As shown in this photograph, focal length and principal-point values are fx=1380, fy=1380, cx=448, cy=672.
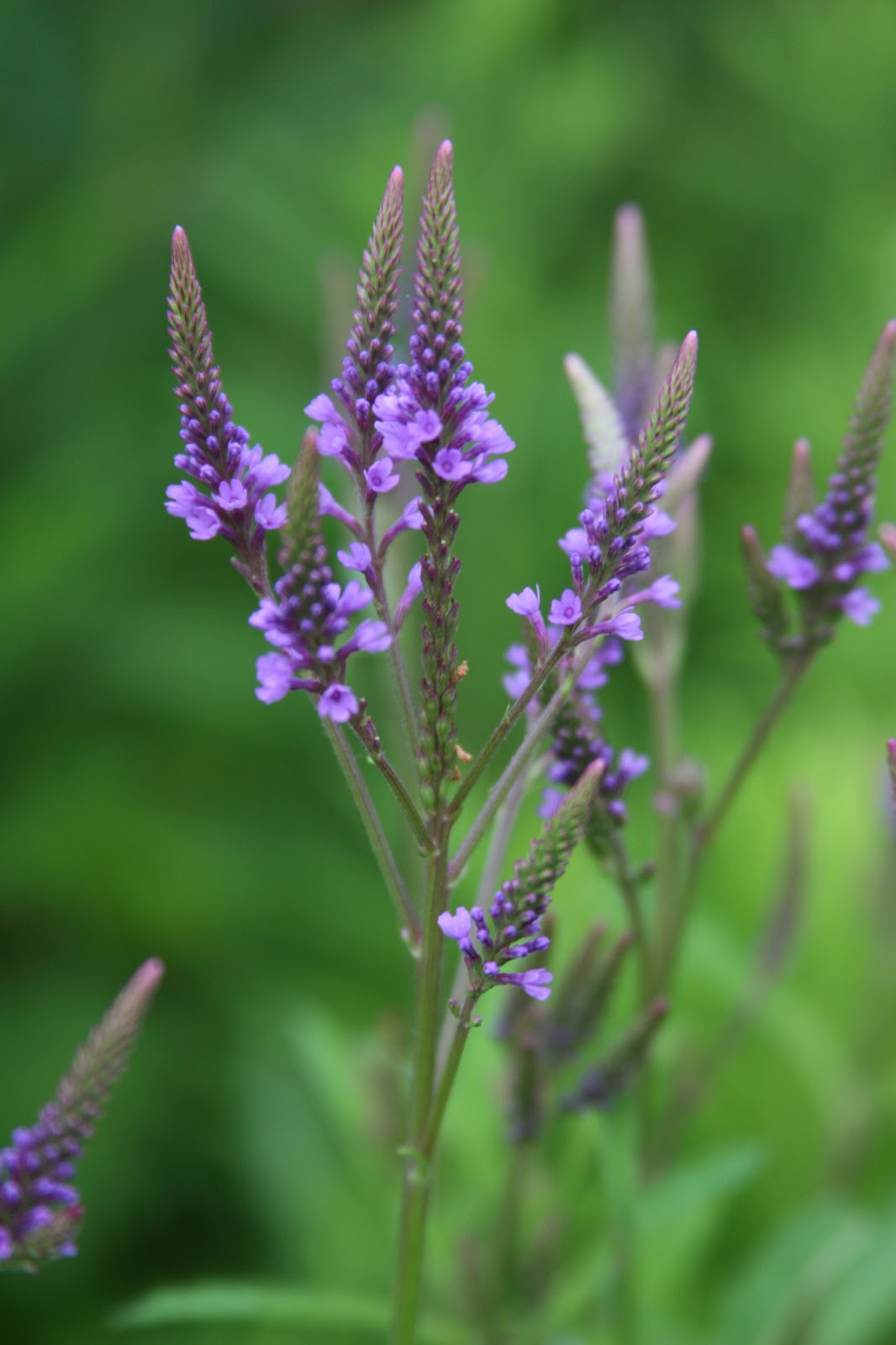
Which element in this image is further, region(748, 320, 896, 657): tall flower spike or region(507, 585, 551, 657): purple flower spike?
region(748, 320, 896, 657): tall flower spike

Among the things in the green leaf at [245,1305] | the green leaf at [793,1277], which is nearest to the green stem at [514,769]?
the green leaf at [245,1305]

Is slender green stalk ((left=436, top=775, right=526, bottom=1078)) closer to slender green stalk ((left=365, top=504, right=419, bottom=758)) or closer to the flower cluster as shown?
the flower cluster

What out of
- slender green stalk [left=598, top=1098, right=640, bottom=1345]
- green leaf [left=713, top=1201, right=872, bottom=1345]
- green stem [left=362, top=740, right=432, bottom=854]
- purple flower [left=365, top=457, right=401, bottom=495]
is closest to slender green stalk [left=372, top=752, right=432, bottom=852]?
green stem [left=362, top=740, right=432, bottom=854]

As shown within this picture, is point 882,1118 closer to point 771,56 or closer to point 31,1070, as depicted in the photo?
point 31,1070

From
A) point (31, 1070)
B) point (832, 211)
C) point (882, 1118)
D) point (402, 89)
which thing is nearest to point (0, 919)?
point (31, 1070)

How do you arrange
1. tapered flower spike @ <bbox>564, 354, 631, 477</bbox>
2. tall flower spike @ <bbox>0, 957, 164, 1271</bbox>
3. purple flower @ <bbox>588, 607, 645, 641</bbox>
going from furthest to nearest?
tapered flower spike @ <bbox>564, 354, 631, 477</bbox> < tall flower spike @ <bbox>0, 957, 164, 1271</bbox> < purple flower @ <bbox>588, 607, 645, 641</bbox>

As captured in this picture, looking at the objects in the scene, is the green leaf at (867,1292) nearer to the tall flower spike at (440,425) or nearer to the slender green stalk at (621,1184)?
the slender green stalk at (621,1184)
